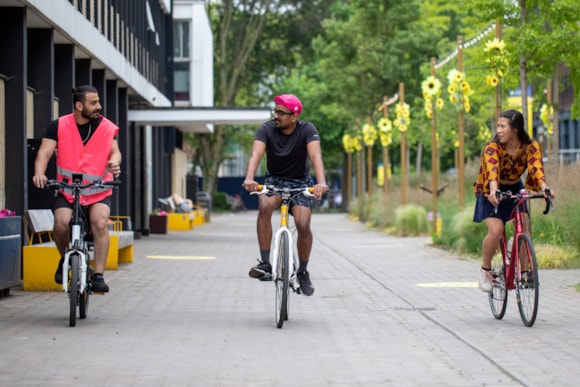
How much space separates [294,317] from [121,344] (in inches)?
104

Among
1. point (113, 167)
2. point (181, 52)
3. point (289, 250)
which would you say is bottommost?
point (289, 250)

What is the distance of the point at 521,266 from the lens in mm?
10781

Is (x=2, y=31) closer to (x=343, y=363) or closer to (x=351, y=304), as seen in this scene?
(x=351, y=304)

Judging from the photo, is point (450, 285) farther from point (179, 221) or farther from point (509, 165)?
point (179, 221)

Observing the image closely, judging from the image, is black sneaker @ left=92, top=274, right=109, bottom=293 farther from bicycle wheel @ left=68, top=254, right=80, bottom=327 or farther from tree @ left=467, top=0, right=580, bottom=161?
tree @ left=467, top=0, right=580, bottom=161

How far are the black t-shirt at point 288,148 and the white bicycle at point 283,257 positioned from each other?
1.00 feet

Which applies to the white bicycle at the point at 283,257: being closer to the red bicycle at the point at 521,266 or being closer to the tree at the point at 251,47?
the red bicycle at the point at 521,266

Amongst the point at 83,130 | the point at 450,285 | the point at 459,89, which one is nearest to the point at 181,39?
the point at 459,89

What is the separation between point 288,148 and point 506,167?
177 centimetres

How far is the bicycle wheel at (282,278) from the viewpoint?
1054cm

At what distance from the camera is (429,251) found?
2450 centimetres

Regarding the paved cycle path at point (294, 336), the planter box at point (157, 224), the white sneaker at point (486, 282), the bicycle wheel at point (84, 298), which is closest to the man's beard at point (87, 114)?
the bicycle wheel at point (84, 298)

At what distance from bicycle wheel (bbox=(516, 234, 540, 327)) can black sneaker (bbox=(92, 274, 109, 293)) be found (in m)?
3.23

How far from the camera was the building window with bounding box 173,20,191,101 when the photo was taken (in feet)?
185
